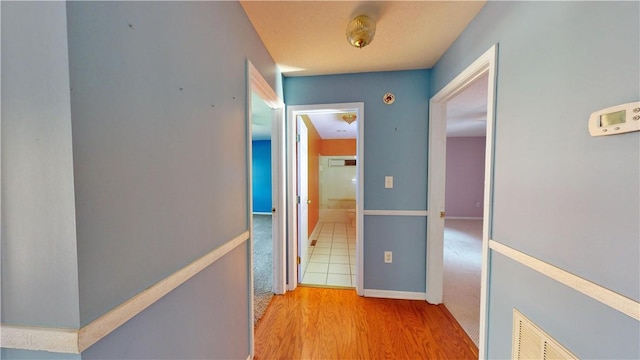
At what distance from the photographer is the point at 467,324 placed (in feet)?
5.94

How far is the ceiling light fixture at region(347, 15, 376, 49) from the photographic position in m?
1.32

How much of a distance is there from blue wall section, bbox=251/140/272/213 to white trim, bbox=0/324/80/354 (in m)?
5.56

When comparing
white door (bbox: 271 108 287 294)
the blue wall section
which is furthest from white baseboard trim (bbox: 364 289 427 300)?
the blue wall section

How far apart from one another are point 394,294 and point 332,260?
1.06 m

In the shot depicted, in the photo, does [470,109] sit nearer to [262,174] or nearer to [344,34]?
[344,34]

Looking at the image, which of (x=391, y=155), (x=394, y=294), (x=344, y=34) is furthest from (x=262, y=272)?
(x=344, y=34)

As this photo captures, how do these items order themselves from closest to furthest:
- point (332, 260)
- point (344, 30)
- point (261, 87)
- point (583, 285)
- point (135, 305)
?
point (135, 305) < point (583, 285) < point (344, 30) < point (261, 87) < point (332, 260)

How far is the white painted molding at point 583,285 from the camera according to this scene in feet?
2.10

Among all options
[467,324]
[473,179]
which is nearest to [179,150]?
[467,324]

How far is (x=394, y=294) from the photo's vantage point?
2176 mm

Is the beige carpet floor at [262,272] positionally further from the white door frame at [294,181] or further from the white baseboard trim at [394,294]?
the white baseboard trim at [394,294]

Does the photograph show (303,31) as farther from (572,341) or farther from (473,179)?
(473,179)

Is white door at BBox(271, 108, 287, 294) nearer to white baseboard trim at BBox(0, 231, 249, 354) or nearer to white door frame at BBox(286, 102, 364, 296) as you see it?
white door frame at BBox(286, 102, 364, 296)

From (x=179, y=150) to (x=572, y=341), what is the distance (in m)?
1.64
